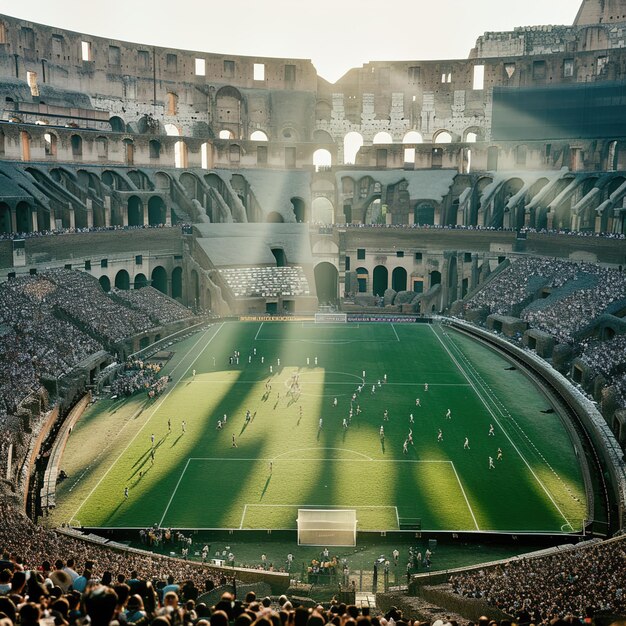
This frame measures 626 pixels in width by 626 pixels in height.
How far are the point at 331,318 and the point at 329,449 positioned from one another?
82.5 feet

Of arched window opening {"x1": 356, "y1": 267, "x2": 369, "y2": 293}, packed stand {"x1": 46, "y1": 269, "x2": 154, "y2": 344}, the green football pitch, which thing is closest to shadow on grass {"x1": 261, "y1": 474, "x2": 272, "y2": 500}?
the green football pitch

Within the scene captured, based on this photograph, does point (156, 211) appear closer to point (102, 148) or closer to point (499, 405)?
point (102, 148)

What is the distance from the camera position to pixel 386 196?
7119 centimetres

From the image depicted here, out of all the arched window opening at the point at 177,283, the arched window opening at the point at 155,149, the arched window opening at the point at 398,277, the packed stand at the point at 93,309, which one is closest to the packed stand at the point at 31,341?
the packed stand at the point at 93,309

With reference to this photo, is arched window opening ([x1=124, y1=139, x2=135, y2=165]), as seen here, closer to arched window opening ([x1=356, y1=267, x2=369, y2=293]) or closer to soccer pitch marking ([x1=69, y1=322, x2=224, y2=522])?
soccer pitch marking ([x1=69, y1=322, x2=224, y2=522])

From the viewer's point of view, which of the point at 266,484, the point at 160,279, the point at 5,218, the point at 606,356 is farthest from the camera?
the point at 160,279

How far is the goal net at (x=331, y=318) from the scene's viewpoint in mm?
56062

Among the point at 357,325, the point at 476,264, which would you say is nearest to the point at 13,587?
the point at 357,325

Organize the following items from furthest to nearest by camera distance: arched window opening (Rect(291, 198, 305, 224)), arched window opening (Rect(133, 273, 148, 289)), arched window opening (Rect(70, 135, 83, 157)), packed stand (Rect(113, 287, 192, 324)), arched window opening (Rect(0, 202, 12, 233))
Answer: arched window opening (Rect(291, 198, 305, 224)) < arched window opening (Rect(70, 135, 83, 157)) < arched window opening (Rect(133, 273, 148, 289)) < arched window opening (Rect(0, 202, 12, 233)) < packed stand (Rect(113, 287, 192, 324))

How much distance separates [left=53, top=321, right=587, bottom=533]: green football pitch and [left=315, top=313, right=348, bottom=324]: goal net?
993 cm

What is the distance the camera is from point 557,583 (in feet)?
62.8

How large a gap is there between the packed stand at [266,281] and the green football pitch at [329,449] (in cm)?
1228

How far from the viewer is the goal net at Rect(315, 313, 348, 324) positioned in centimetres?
5606

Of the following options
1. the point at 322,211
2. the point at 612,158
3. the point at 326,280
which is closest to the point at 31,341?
the point at 326,280
